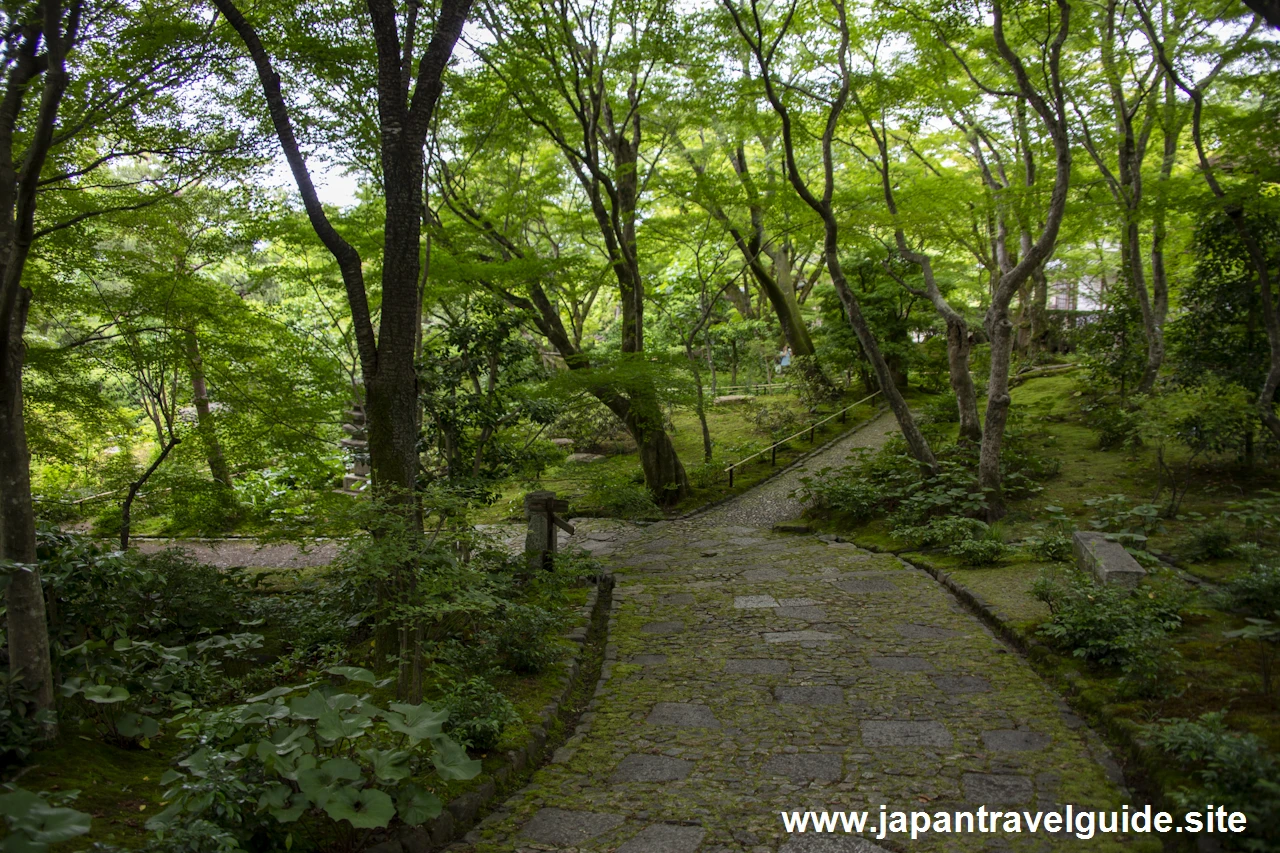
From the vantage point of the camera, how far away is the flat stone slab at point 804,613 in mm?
6574

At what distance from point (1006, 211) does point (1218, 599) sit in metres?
7.48

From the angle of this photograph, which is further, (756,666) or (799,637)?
(799,637)

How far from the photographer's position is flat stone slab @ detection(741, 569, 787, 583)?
8.19 m

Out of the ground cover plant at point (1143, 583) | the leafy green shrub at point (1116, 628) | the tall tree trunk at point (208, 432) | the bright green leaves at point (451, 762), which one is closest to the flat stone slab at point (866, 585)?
the ground cover plant at point (1143, 583)

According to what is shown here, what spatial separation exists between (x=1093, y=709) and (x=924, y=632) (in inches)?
72.1

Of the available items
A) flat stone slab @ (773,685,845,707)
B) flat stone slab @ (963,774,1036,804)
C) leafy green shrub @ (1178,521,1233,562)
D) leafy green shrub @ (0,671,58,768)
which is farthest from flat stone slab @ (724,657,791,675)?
Result: leafy green shrub @ (1178,521,1233,562)

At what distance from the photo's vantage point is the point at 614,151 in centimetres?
1195

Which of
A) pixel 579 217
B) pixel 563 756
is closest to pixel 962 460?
pixel 579 217

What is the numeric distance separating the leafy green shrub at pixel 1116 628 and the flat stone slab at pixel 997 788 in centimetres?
111

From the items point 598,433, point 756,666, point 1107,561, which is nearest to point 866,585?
point 1107,561

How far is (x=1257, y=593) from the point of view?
464cm

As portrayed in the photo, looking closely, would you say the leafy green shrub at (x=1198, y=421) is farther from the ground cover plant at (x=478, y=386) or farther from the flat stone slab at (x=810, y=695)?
the flat stone slab at (x=810, y=695)

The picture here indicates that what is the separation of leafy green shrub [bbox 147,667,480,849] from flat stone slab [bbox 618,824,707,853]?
807mm

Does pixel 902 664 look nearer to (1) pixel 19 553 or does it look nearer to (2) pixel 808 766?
(2) pixel 808 766
